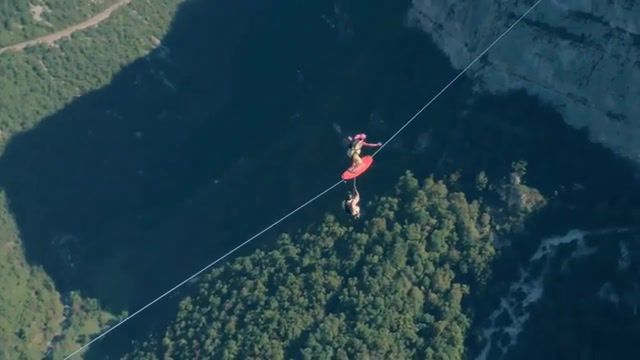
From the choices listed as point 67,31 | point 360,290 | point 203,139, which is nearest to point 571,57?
point 360,290

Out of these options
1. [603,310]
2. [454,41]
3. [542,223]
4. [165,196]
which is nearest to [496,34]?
[454,41]

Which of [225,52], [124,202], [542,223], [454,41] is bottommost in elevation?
[124,202]

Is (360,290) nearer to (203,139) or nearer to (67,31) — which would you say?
(203,139)

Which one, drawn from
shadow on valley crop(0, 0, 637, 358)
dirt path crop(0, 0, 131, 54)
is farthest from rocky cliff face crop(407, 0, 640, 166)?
dirt path crop(0, 0, 131, 54)

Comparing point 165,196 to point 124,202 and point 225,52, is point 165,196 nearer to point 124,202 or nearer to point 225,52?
point 124,202

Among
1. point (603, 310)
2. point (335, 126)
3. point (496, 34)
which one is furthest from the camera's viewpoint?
point (335, 126)

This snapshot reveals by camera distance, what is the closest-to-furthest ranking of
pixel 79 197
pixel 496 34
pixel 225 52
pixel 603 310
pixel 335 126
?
pixel 603 310 → pixel 496 34 → pixel 335 126 → pixel 79 197 → pixel 225 52

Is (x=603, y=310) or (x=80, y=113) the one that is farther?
(x=80, y=113)
